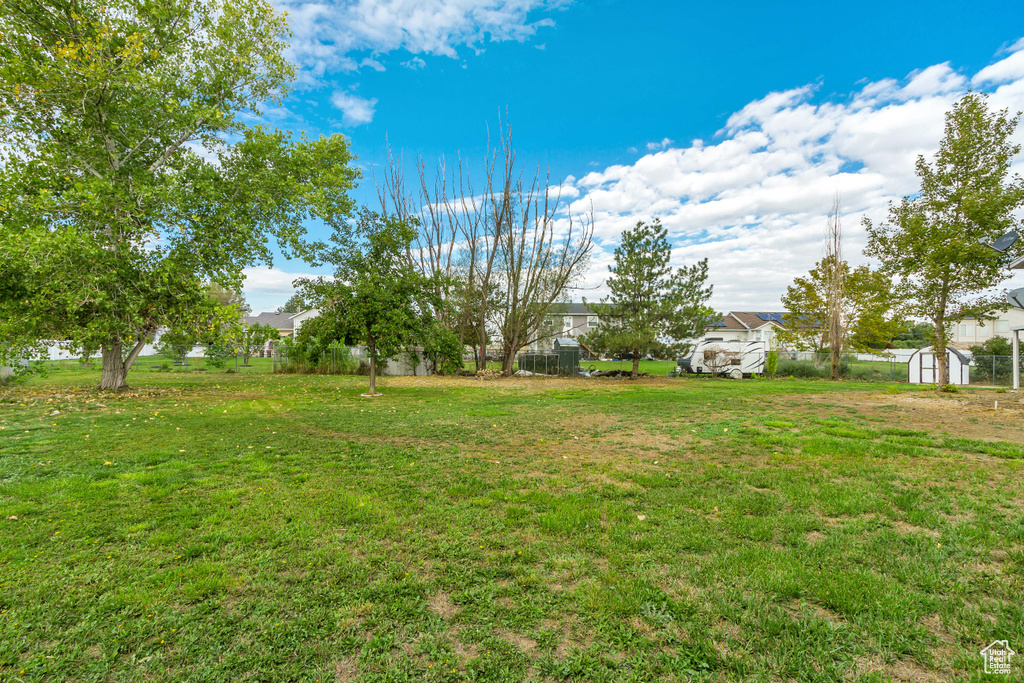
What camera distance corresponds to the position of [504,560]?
2857 millimetres

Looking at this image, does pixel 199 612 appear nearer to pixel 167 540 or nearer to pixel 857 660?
pixel 167 540

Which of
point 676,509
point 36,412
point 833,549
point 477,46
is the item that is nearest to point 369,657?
point 676,509

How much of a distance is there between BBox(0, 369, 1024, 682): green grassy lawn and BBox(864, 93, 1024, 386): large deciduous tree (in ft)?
38.1

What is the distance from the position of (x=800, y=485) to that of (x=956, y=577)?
6.11 feet

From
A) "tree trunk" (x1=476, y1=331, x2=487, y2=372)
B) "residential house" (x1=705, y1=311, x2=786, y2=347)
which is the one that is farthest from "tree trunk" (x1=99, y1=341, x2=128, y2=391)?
"residential house" (x1=705, y1=311, x2=786, y2=347)

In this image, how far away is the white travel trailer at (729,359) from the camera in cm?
2412

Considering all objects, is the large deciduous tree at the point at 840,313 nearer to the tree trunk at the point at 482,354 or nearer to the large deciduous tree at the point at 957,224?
the large deciduous tree at the point at 957,224

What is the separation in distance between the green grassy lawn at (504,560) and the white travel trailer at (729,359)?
18.8m

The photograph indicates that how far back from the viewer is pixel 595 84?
586 inches

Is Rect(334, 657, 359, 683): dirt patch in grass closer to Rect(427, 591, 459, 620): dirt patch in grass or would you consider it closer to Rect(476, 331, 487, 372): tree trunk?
Rect(427, 591, 459, 620): dirt patch in grass

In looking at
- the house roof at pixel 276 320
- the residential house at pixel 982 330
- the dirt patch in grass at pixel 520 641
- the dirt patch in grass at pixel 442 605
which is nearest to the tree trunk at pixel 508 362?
the dirt patch in grass at pixel 442 605

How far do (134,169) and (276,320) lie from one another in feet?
145

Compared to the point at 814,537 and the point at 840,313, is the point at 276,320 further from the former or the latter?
the point at 814,537

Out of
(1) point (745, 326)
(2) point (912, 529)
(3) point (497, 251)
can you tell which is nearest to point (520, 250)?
(3) point (497, 251)
